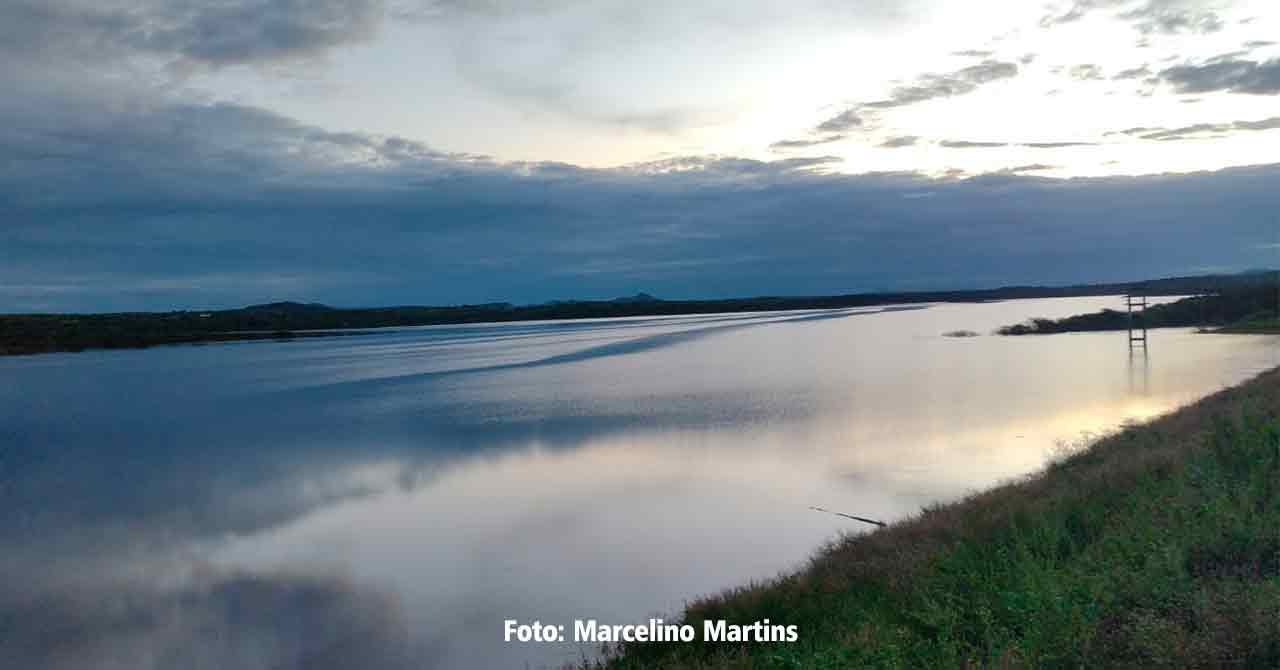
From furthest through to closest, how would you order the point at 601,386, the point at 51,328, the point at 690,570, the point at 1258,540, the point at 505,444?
the point at 51,328 → the point at 601,386 → the point at 505,444 → the point at 690,570 → the point at 1258,540

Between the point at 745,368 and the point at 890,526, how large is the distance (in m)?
31.2

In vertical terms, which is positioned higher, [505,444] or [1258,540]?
[1258,540]

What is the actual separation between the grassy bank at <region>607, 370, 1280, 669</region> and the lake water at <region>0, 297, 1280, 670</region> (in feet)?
5.77

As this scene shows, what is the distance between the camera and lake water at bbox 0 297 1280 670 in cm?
1095

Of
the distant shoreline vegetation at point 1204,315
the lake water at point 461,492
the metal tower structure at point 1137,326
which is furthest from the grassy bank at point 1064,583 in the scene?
the distant shoreline vegetation at point 1204,315

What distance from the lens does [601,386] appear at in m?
37.3

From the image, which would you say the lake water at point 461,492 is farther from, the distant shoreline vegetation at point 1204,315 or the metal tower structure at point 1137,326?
the distant shoreline vegetation at point 1204,315

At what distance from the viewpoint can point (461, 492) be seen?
1789 centimetres

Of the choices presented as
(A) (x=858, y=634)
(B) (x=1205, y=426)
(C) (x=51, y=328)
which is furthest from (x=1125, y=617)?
(C) (x=51, y=328)

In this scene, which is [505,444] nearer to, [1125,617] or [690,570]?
[690,570]

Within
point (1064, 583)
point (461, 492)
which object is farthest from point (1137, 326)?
point (1064, 583)

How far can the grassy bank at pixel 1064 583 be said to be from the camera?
5.62 metres

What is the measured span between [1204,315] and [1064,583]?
74218 mm

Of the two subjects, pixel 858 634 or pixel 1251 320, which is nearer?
pixel 858 634
